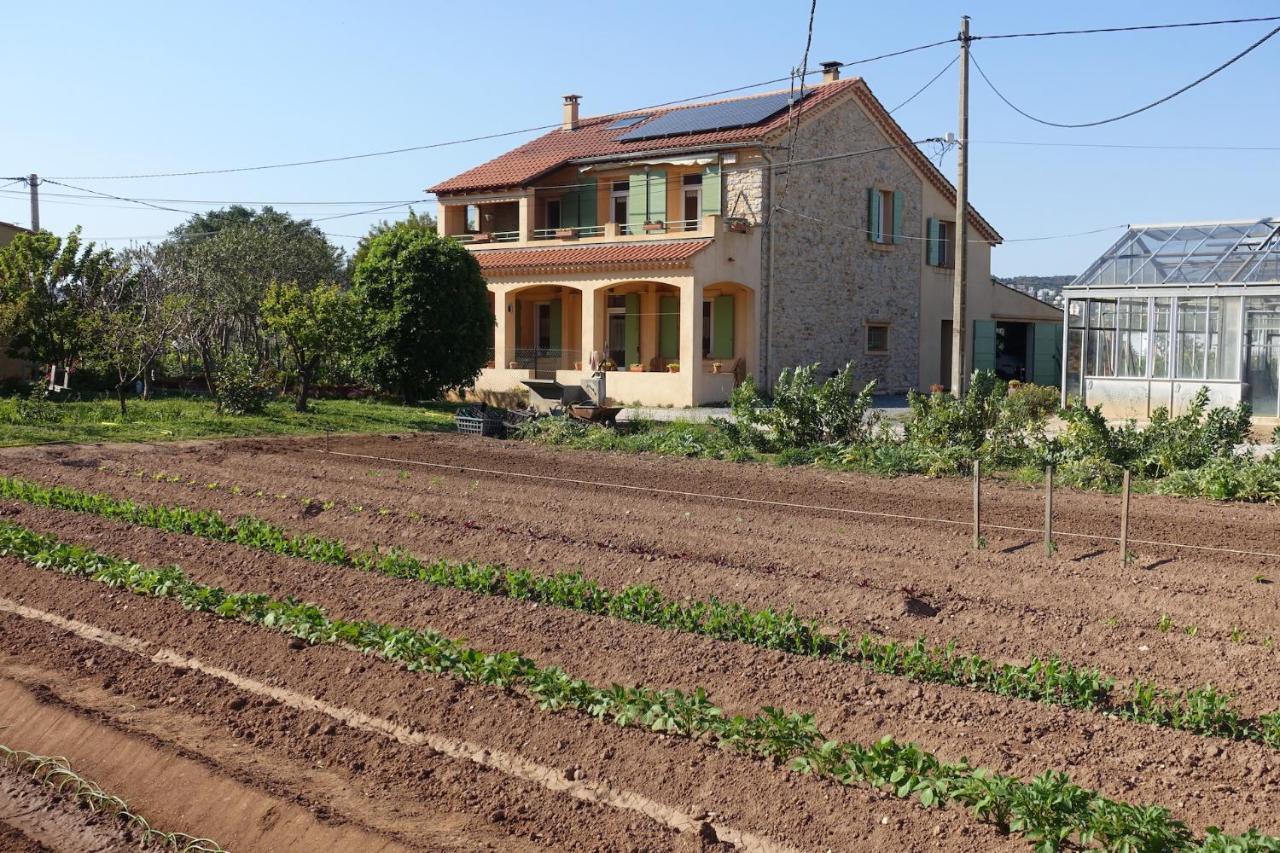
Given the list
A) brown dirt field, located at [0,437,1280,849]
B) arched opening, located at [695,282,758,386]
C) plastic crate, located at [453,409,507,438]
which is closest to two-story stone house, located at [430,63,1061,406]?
arched opening, located at [695,282,758,386]

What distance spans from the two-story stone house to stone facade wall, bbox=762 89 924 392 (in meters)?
0.05

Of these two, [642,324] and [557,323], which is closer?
[642,324]

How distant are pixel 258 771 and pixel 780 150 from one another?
27089mm

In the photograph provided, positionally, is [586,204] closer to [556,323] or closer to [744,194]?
[556,323]

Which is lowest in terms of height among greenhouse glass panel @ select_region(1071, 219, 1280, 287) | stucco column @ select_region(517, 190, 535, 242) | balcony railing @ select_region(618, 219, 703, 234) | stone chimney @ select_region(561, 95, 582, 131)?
greenhouse glass panel @ select_region(1071, 219, 1280, 287)

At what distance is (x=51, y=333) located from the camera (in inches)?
958

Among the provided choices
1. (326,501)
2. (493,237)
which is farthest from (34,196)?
(326,501)

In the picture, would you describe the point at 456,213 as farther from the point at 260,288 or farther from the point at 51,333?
the point at 51,333

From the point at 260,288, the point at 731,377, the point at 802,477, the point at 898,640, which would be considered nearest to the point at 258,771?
the point at 898,640

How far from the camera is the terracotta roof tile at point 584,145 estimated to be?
103 feet

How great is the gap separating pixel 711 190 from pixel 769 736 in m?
26.7

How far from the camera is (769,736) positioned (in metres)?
6.02

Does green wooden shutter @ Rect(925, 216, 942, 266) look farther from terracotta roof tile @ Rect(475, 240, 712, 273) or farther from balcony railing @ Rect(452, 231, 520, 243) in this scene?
balcony railing @ Rect(452, 231, 520, 243)

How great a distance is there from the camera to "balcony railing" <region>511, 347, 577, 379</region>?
33.0 metres
